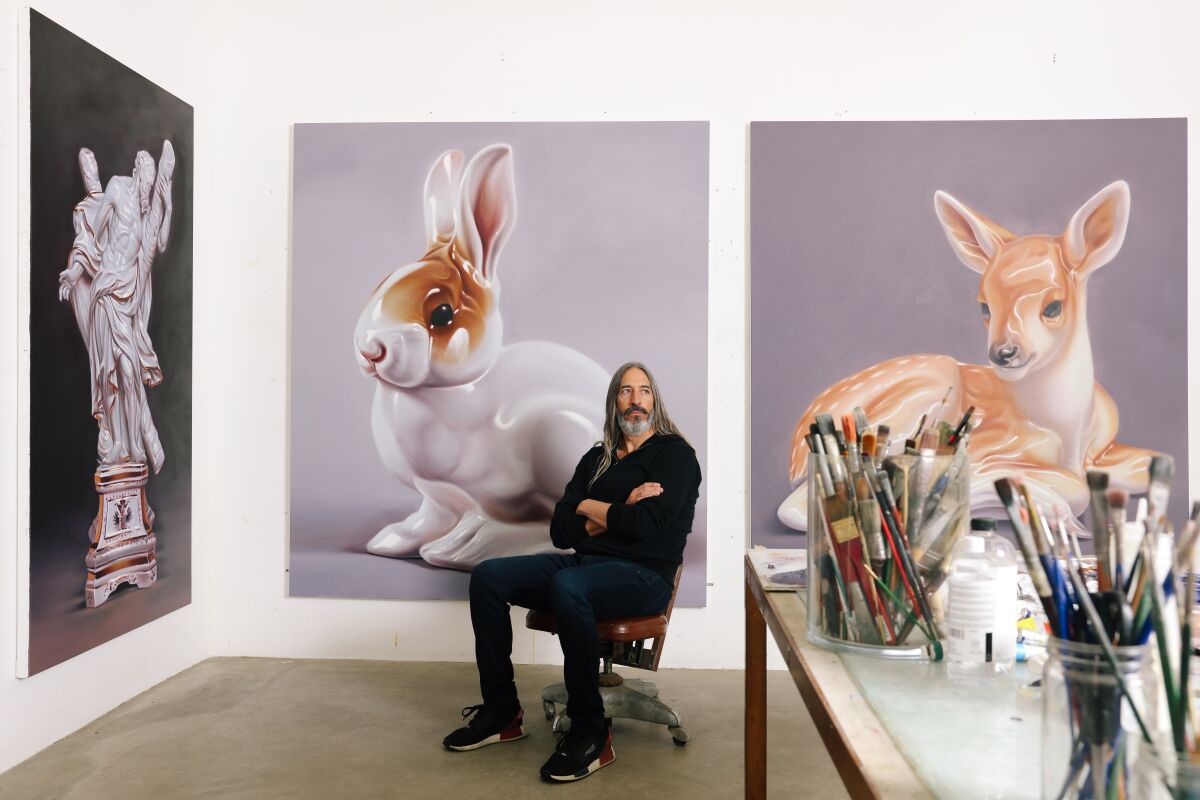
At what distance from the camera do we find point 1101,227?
140 inches

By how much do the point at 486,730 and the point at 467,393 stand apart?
1.42 meters

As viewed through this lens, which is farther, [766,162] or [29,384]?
[766,162]

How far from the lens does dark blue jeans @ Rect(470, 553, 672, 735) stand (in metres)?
2.65

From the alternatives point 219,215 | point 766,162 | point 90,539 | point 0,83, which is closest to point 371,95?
point 219,215

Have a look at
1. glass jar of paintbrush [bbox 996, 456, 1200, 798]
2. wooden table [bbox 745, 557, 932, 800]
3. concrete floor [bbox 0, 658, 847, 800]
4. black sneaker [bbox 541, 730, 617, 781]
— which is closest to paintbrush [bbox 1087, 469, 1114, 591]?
glass jar of paintbrush [bbox 996, 456, 1200, 798]

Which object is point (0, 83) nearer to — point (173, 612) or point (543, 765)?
point (173, 612)

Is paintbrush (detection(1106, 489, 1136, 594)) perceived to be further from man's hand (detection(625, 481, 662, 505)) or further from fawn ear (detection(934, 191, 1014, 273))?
fawn ear (detection(934, 191, 1014, 273))

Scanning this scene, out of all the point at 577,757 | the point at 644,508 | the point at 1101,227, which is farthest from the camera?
the point at 1101,227

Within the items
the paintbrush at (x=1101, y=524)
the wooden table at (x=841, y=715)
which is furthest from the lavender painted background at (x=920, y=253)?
the paintbrush at (x=1101, y=524)

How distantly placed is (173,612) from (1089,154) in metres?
4.10

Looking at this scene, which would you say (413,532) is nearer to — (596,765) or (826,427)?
(596,765)

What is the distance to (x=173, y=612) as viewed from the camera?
3.52 meters

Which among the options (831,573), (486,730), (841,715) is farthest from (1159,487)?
(486,730)

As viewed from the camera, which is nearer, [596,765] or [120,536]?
[596,765]
